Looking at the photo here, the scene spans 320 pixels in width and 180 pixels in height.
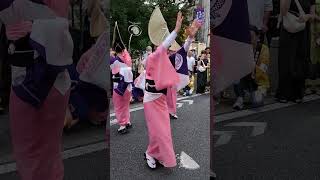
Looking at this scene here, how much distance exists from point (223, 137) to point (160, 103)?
1.78 meters

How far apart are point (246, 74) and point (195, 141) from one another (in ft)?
2.02

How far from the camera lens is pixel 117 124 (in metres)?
2.10

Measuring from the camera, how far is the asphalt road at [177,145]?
6.35 ft

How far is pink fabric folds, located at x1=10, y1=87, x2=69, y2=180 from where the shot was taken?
125 centimetres

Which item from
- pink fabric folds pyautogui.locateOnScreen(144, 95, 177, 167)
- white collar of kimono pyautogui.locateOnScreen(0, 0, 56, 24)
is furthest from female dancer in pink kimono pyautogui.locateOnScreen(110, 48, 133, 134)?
white collar of kimono pyautogui.locateOnScreen(0, 0, 56, 24)

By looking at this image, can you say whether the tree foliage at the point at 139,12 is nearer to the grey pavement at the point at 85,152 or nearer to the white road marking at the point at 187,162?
the grey pavement at the point at 85,152

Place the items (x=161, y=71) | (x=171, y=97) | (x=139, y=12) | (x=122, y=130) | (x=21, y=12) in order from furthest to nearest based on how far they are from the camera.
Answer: (x=161, y=71) → (x=171, y=97) → (x=122, y=130) → (x=139, y=12) → (x=21, y=12)

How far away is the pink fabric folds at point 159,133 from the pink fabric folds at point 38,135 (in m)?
1.50

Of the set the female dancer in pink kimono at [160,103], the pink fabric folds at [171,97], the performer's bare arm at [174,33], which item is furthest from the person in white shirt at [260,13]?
the pink fabric folds at [171,97]

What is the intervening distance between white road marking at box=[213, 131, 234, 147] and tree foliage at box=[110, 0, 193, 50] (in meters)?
0.52

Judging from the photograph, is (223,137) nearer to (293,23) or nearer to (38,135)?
(293,23)

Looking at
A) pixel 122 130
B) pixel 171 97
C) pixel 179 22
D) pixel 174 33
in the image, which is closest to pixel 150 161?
pixel 171 97

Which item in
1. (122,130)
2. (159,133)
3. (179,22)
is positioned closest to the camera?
(179,22)

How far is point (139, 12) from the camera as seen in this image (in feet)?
5.74
